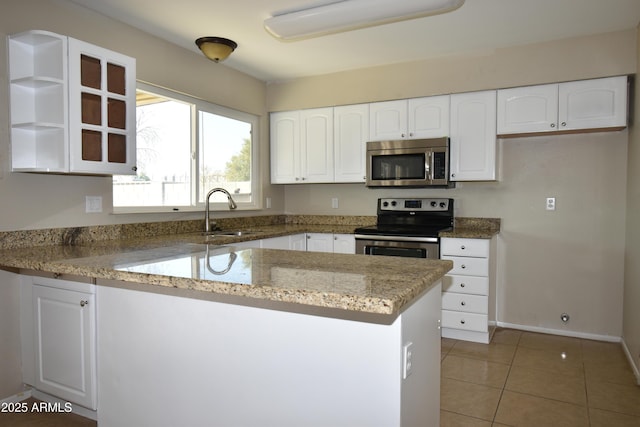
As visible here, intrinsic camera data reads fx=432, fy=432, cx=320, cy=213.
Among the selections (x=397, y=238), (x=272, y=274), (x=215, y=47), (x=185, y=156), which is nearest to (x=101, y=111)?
(x=215, y=47)

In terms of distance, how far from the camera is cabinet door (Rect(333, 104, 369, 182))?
4.14 meters

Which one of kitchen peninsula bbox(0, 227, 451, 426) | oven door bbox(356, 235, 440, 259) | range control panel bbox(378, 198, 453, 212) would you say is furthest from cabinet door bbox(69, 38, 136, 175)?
range control panel bbox(378, 198, 453, 212)

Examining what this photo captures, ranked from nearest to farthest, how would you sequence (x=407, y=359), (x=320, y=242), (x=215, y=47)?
(x=407, y=359)
(x=215, y=47)
(x=320, y=242)

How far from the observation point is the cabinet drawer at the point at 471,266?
342 centimetres

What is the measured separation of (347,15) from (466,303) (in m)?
2.35

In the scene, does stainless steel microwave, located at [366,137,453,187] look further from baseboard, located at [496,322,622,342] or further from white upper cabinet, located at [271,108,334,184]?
baseboard, located at [496,322,622,342]

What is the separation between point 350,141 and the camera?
4211 millimetres

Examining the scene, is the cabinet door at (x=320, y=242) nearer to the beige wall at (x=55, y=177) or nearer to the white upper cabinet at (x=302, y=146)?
the white upper cabinet at (x=302, y=146)

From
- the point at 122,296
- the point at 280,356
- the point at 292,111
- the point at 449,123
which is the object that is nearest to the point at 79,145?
the point at 122,296

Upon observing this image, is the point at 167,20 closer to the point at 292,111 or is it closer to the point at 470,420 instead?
the point at 292,111

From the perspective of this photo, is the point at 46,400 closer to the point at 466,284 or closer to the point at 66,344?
the point at 66,344

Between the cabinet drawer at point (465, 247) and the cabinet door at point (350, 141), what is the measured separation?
106 cm

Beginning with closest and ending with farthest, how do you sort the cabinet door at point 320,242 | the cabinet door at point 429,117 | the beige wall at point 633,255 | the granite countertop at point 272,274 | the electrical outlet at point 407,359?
the granite countertop at point 272,274, the electrical outlet at point 407,359, the beige wall at point 633,255, the cabinet door at point 429,117, the cabinet door at point 320,242

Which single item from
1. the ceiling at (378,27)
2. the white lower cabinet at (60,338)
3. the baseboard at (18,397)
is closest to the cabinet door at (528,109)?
the ceiling at (378,27)
